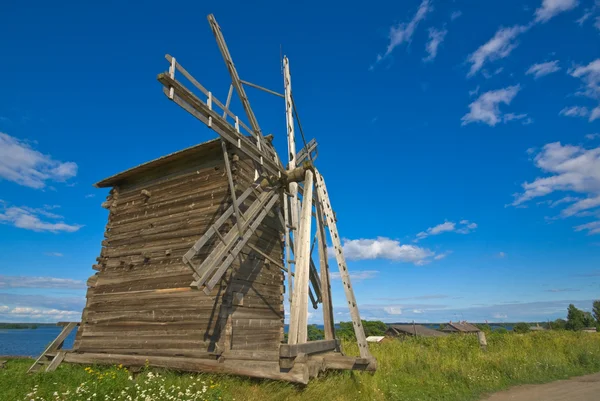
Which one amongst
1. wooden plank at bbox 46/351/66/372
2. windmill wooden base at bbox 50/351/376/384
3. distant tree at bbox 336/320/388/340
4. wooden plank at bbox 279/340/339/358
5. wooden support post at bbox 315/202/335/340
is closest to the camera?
wooden plank at bbox 279/340/339/358

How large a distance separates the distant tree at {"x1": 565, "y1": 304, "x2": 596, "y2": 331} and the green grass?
7197 cm

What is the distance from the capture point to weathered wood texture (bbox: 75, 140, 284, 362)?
30.7 ft

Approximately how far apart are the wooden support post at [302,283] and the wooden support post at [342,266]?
0.61m

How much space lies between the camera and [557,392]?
9633mm

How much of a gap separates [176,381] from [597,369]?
16555mm

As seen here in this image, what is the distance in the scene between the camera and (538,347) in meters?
16.4

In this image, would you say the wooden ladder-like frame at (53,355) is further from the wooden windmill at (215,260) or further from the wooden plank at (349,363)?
the wooden plank at (349,363)

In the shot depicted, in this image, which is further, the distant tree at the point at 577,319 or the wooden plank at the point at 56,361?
the distant tree at the point at 577,319

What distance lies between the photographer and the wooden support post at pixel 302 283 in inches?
265

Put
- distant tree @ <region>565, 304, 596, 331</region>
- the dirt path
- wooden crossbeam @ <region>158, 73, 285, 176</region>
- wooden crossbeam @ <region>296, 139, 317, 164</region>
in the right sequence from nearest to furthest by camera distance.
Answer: wooden crossbeam @ <region>158, 73, 285, 176</region>
the dirt path
wooden crossbeam @ <region>296, 139, 317, 164</region>
distant tree @ <region>565, 304, 596, 331</region>

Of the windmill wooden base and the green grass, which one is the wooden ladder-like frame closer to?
the green grass

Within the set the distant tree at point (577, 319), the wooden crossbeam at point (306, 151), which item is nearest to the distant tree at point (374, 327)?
the distant tree at point (577, 319)

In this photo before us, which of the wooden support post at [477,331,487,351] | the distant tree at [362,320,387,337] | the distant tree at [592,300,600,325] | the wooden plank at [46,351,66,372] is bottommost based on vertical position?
the wooden plank at [46,351,66,372]

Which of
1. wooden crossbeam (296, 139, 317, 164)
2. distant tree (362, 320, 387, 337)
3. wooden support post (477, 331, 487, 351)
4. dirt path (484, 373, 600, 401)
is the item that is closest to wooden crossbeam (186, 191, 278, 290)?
wooden crossbeam (296, 139, 317, 164)
